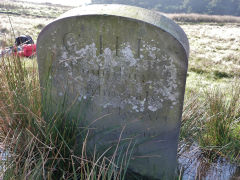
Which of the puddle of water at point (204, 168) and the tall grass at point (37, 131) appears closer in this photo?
the tall grass at point (37, 131)

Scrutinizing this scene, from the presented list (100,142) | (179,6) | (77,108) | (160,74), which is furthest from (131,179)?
(179,6)

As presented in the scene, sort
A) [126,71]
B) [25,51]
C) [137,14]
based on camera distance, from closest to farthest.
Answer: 1. [137,14]
2. [126,71]
3. [25,51]

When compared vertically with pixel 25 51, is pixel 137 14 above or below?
above

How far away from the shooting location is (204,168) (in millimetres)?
2182

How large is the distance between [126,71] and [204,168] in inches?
44.8

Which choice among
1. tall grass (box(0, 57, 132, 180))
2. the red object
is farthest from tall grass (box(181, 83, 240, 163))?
the red object

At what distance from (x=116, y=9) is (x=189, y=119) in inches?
57.9

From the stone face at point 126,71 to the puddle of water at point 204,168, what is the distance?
0.59ft

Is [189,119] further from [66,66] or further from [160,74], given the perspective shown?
[66,66]

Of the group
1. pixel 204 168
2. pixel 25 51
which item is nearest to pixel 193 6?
pixel 25 51

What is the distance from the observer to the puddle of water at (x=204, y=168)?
6.84 ft

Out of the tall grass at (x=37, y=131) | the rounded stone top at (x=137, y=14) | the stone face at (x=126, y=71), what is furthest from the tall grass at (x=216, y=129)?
the rounded stone top at (x=137, y=14)

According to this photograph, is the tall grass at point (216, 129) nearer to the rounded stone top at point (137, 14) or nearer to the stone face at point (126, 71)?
the stone face at point (126, 71)

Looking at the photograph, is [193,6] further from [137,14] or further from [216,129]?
[137,14]
